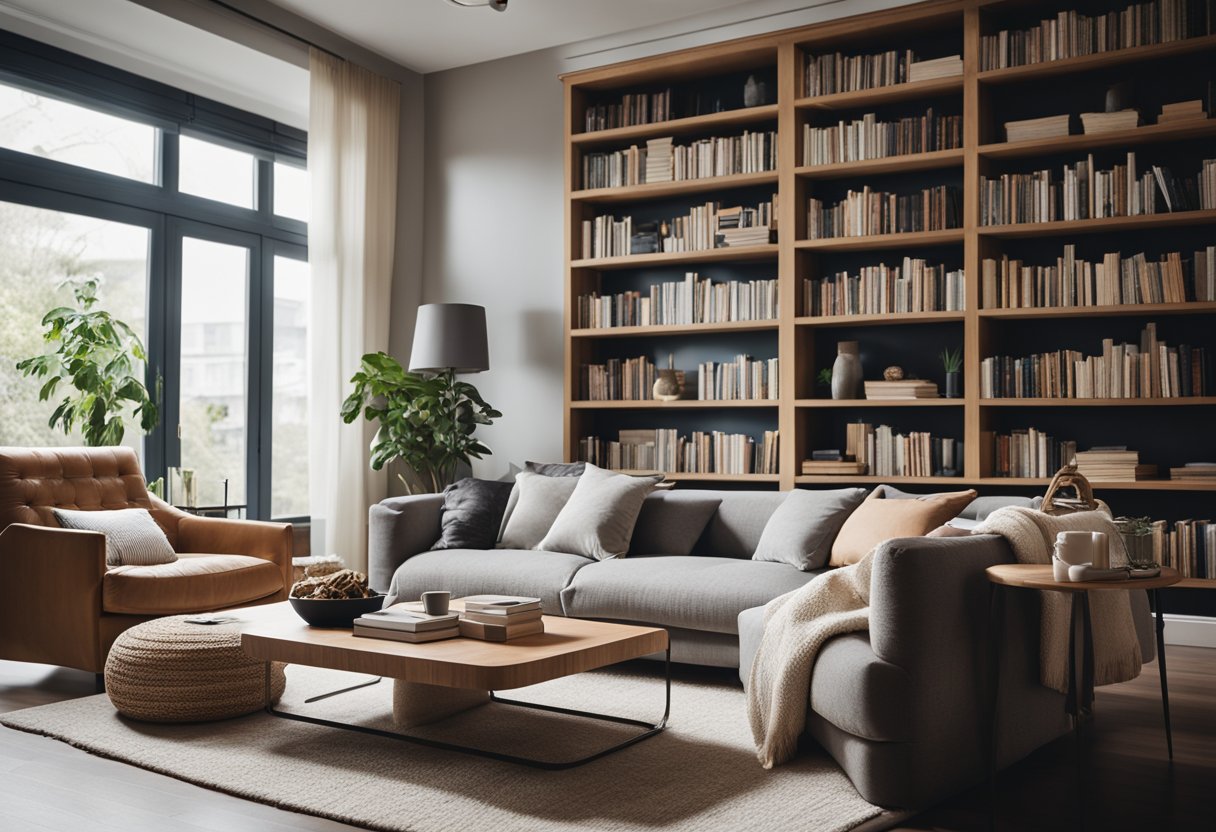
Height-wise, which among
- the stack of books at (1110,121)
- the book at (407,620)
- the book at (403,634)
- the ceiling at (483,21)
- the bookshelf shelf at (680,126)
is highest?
the ceiling at (483,21)

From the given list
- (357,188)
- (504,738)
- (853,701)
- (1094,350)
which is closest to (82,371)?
(357,188)

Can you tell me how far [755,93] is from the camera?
597cm

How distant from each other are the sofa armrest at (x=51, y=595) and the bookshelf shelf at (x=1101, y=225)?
4141 millimetres

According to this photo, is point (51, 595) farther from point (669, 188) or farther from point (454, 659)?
point (669, 188)

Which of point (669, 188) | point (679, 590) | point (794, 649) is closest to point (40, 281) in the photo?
point (669, 188)

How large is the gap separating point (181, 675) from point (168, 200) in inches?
142

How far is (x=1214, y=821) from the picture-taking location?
262cm

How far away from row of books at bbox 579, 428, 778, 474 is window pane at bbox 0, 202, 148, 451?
260cm

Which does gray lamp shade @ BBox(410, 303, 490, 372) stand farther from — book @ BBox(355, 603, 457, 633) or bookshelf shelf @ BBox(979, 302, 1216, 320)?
book @ BBox(355, 603, 457, 633)

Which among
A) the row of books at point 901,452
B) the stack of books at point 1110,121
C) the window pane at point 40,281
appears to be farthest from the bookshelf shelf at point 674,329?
the window pane at point 40,281

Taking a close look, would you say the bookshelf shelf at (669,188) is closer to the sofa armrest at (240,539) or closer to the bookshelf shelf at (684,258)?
the bookshelf shelf at (684,258)

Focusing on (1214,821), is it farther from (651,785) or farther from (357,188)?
(357,188)

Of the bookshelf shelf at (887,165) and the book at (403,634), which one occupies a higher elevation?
the bookshelf shelf at (887,165)

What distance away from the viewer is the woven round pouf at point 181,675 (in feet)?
11.4
